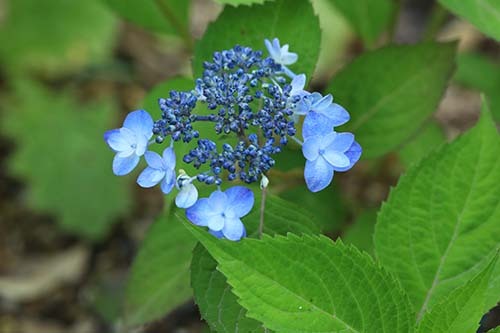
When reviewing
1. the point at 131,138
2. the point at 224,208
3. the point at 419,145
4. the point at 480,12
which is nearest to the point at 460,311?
the point at 224,208

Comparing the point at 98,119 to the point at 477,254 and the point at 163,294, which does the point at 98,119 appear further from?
the point at 477,254

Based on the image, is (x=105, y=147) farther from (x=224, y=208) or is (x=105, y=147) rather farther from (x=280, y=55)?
(x=224, y=208)

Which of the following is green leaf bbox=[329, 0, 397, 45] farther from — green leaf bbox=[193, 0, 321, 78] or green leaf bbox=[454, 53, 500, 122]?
green leaf bbox=[193, 0, 321, 78]

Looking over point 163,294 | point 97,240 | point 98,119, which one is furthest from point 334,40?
point 163,294

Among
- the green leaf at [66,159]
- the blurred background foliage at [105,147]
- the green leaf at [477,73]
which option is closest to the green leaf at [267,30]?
the blurred background foliage at [105,147]

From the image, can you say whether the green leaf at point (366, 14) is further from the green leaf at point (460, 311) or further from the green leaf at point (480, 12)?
the green leaf at point (460, 311)

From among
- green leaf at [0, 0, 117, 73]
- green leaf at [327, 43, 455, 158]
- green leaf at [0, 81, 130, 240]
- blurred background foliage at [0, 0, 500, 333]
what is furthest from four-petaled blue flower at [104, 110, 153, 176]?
green leaf at [0, 0, 117, 73]
